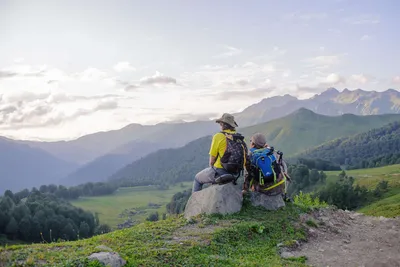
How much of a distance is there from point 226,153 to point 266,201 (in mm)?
2975

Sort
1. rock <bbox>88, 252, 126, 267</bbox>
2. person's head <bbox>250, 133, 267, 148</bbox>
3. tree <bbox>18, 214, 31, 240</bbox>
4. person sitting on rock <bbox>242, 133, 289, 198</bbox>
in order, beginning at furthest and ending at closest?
tree <bbox>18, 214, 31, 240</bbox> < person's head <bbox>250, 133, 267, 148</bbox> < person sitting on rock <bbox>242, 133, 289, 198</bbox> < rock <bbox>88, 252, 126, 267</bbox>

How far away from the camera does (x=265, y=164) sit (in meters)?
15.6

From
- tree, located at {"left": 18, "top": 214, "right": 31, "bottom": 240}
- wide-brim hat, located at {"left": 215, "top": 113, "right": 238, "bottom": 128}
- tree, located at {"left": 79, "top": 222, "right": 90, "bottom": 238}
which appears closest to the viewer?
wide-brim hat, located at {"left": 215, "top": 113, "right": 238, "bottom": 128}

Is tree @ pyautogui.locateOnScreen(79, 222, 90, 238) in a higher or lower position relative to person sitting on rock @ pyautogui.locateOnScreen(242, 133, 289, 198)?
lower

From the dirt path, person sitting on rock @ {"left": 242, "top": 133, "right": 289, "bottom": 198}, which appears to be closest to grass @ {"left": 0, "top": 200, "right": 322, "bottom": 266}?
the dirt path

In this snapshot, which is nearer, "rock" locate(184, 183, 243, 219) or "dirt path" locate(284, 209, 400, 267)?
"dirt path" locate(284, 209, 400, 267)

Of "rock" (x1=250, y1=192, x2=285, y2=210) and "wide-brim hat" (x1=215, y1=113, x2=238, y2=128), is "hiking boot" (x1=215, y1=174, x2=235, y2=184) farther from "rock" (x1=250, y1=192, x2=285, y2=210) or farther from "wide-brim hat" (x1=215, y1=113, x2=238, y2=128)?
"wide-brim hat" (x1=215, y1=113, x2=238, y2=128)

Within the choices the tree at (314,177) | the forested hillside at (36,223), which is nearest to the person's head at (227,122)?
the forested hillside at (36,223)

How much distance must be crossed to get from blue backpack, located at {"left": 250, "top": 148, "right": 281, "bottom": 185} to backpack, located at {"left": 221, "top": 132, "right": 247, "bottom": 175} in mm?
750

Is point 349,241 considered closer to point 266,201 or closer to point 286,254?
point 266,201

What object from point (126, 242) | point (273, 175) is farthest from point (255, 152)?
point (126, 242)

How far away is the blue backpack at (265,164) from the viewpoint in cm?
1564

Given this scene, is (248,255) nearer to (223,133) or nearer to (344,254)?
(344,254)

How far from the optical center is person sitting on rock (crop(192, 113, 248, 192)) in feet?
49.9
